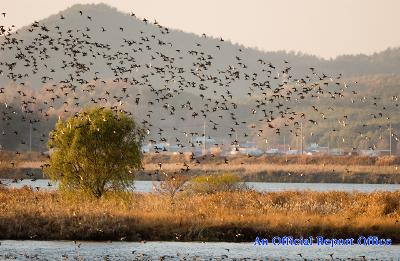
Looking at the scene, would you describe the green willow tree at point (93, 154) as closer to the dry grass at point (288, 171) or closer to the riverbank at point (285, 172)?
the dry grass at point (288, 171)

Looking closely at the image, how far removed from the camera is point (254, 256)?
5112 centimetres

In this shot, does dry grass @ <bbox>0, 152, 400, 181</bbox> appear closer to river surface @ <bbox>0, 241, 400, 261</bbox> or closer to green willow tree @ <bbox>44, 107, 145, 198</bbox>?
green willow tree @ <bbox>44, 107, 145, 198</bbox>

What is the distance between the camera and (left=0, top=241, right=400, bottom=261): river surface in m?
50.3

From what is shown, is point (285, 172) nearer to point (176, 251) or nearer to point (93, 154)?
point (93, 154)

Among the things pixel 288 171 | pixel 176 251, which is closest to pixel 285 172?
pixel 288 171

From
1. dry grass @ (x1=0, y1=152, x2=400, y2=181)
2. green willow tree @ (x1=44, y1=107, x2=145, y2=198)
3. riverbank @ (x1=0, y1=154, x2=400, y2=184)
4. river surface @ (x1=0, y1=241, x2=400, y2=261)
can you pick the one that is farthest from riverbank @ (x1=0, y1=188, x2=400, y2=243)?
riverbank @ (x1=0, y1=154, x2=400, y2=184)

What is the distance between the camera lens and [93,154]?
225 ft

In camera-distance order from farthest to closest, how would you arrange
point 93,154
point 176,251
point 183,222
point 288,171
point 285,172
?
1. point 285,172
2. point 288,171
3. point 93,154
4. point 183,222
5. point 176,251

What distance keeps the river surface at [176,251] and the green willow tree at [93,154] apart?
14311mm

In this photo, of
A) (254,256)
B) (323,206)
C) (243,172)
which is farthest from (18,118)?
(254,256)

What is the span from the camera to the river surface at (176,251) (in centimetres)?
5034

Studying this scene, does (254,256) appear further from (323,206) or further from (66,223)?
(323,206)

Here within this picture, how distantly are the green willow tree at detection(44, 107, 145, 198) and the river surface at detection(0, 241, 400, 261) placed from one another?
1431 centimetres

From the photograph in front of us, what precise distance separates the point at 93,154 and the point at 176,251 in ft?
59.2
